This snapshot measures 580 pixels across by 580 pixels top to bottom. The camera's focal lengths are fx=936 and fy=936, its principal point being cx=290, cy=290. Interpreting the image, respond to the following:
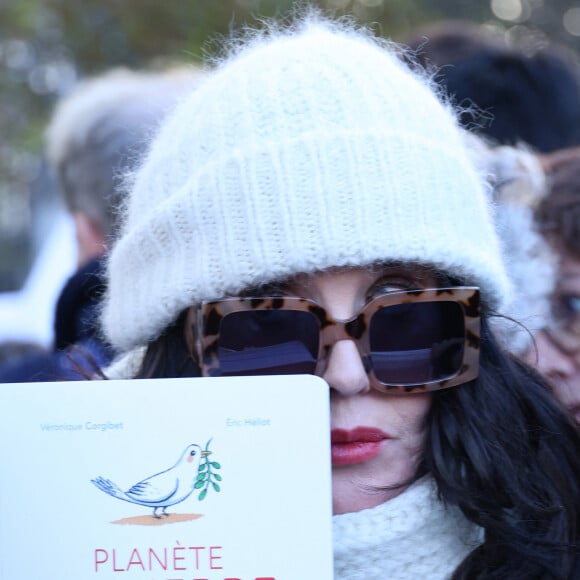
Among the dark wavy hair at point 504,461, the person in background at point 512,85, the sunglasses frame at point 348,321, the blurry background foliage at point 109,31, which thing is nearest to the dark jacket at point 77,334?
the dark wavy hair at point 504,461

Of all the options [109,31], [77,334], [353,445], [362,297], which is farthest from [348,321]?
[109,31]

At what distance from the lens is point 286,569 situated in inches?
45.7

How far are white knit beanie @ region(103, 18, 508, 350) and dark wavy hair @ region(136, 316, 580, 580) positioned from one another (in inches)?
5.0

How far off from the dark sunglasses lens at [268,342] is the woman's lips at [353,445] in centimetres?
11

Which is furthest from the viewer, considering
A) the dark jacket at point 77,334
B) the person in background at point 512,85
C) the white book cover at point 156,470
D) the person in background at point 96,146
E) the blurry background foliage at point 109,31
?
the blurry background foliage at point 109,31

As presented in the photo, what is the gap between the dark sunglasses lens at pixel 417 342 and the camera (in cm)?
136

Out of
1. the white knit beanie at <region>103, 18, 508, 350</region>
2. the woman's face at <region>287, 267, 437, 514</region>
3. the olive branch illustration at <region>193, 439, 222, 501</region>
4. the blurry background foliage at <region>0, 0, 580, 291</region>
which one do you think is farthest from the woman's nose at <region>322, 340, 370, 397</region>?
the blurry background foliage at <region>0, 0, 580, 291</region>

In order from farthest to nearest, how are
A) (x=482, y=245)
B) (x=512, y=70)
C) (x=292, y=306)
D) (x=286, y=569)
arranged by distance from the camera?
(x=512, y=70), (x=482, y=245), (x=292, y=306), (x=286, y=569)

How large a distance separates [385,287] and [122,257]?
427 mm

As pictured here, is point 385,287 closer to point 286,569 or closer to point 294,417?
point 294,417

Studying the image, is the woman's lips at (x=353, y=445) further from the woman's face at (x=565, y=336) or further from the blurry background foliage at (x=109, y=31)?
the blurry background foliage at (x=109, y=31)

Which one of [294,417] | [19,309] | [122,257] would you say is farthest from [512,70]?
[19,309]

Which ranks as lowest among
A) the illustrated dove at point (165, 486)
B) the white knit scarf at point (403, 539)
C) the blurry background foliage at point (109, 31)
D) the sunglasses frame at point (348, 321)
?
the white knit scarf at point (403, 539)

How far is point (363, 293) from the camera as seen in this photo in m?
1.38
